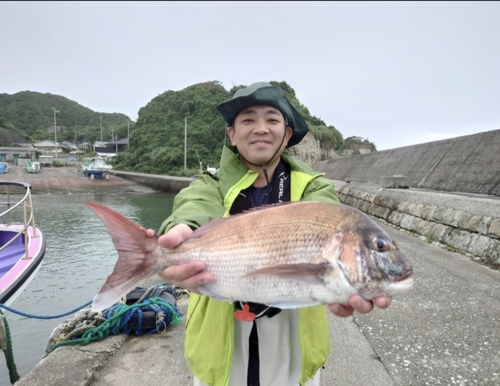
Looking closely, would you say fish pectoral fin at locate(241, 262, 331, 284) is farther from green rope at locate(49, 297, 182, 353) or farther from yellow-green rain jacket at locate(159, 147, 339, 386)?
green rope at locate(49, 297, 182, 353)

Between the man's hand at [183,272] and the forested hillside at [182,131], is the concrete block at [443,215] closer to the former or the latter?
the man's hand at [183,272]

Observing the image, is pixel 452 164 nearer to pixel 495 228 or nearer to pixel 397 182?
pixel 397 182

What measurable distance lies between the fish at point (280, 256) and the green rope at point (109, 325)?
2141mm

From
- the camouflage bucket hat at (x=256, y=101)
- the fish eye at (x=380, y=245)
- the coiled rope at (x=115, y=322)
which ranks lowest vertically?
the coiled rope at (x=115, y=322)

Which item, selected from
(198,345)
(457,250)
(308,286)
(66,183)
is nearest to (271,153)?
(308,286)

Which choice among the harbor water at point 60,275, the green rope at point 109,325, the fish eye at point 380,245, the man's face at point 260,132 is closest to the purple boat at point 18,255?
the harbor water at point 60,275

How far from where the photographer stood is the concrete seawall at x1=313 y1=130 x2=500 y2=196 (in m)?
6.58

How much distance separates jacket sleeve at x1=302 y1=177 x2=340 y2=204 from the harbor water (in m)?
5.47

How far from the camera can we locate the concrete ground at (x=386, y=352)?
105 inches

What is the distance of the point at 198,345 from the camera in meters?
1.81

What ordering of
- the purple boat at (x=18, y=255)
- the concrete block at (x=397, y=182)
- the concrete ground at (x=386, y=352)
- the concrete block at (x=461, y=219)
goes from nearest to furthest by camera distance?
1. the concrete ground at (x=386, y=352)
2. the concrete block at (x=461, y=219)
3. the purple boat at (x=18, y=255)
4. the concrete block at (x=397, y=182)

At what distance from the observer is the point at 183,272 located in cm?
161

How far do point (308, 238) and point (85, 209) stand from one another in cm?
2531

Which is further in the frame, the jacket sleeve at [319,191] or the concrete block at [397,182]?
the concrete block at [397,182]
